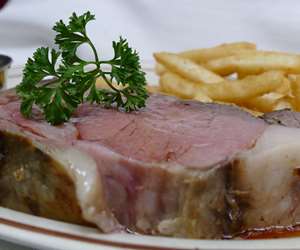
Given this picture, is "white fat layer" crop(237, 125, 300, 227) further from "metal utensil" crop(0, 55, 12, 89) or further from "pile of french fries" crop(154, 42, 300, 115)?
"metal utensil" crop(0, 55, 12, 89)

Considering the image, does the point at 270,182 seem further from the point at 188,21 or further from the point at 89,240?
the point at 188,21

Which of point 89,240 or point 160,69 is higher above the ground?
point 160,69

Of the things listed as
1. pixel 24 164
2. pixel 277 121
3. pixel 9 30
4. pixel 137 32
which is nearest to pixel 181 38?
pixel 137 32

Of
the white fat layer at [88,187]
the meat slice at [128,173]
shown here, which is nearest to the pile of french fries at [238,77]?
the meat slice at [128,173]

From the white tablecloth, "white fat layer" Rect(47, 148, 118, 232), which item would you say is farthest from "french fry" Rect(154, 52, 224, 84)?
the white tablecloth

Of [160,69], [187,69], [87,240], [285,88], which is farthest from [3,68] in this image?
[87,240]

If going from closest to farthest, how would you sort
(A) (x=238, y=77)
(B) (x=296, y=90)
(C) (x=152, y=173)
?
(C) (x=152, y=173)
(B) (x=296, y=90)
(A) (x=238, y=77)

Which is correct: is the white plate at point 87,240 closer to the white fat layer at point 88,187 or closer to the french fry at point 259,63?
the white fat layer at point 88,187

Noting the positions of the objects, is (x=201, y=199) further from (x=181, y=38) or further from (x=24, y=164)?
(x=181, y=38)
